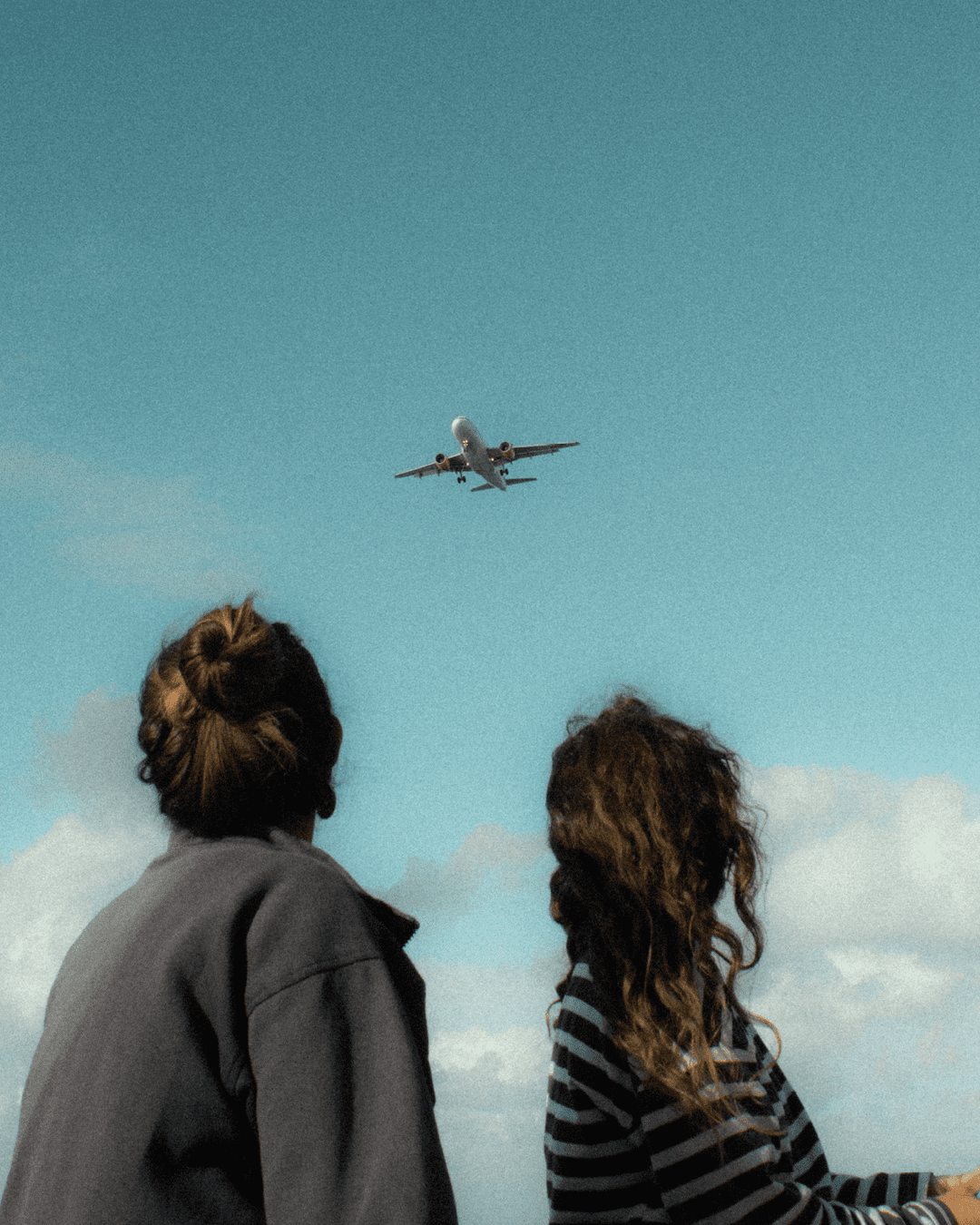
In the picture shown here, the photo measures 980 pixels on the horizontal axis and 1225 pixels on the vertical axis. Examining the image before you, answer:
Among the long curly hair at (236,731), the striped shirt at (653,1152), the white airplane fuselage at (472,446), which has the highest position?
the white airplane fuselage at (472,446)

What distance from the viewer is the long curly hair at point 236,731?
3.48m

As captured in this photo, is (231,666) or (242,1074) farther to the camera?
(231,666)

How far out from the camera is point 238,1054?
304 cm

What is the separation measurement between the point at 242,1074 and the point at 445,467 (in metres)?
44.7

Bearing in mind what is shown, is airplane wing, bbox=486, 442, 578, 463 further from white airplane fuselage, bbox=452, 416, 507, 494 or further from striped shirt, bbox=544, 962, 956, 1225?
striped shirt, bbox=544, 962, 956, 1225

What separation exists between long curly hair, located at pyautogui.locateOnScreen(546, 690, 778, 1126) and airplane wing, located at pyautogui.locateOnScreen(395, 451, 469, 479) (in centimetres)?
4251

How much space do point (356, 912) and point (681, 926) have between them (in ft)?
3.96

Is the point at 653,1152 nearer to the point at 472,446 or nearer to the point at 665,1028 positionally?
the point at 665,1028

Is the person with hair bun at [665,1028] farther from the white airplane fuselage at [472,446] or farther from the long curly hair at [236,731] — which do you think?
the white airplane fuselage at [472,446]

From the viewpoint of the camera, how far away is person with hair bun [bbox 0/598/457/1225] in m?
2.88

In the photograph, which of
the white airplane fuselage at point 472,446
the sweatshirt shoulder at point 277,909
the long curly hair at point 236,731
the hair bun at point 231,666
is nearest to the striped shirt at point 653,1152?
the sweatshirt shoulder at point 277,909

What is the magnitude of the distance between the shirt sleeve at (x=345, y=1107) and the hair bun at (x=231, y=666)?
96cm

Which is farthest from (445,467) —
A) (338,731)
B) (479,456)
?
(338,731)

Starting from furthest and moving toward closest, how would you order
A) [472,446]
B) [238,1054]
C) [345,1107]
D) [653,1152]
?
[472,446] → [653,1152] → [238,1054] → [345,1107]
